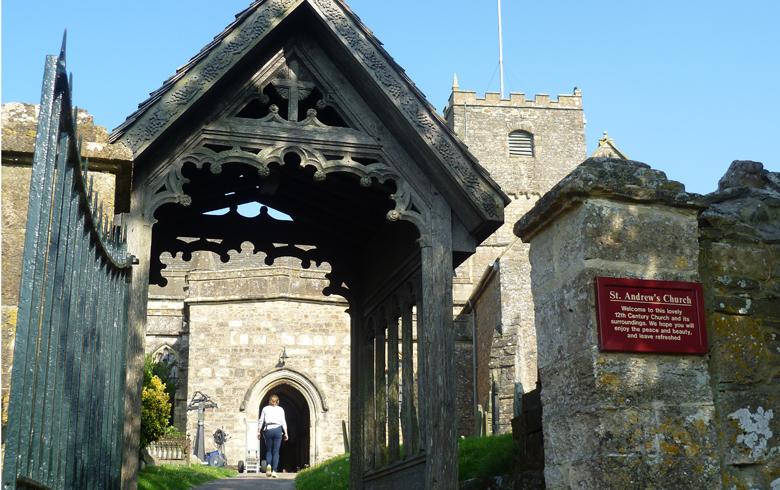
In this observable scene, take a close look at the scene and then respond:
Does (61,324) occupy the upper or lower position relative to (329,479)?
upper

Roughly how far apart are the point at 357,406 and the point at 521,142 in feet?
144

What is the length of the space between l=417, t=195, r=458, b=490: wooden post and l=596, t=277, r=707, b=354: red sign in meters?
2.53

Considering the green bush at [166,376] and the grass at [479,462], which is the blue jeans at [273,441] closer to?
the grass at [479,462]

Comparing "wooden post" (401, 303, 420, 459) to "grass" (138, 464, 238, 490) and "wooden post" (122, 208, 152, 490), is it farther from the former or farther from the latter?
"grass" (138, 464, 238, 490)

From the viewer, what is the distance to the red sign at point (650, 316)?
4926mm

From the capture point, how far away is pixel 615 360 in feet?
16.1

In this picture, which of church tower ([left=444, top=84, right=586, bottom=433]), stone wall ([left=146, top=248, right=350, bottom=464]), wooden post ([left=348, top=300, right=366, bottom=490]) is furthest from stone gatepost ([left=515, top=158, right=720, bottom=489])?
church tower ([left=444, top=84, right=586, bottom=433])

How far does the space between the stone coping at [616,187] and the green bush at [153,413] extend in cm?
1266

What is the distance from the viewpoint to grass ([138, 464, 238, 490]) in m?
13.1

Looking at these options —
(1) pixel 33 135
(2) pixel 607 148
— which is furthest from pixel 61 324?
(2) pixel 607 148

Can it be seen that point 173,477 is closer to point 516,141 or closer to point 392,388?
point 392,388

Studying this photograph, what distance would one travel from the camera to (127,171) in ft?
16.7

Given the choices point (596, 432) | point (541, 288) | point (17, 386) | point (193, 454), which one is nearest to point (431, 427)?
point (541, 288)

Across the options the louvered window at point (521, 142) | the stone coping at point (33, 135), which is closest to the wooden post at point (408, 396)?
the stone coping at point (33, 135)
